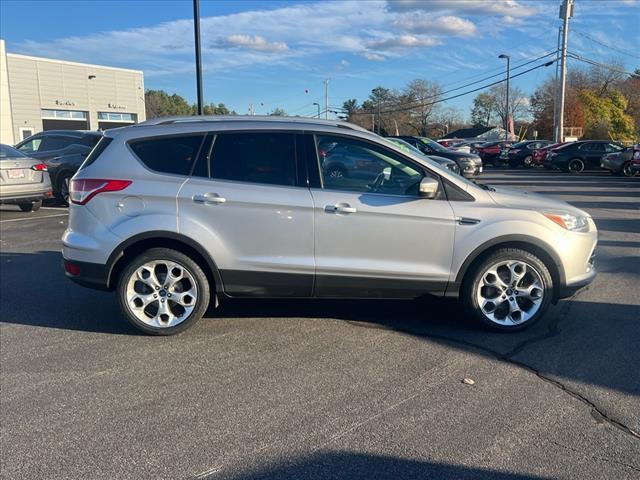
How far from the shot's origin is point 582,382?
4023 millimetres

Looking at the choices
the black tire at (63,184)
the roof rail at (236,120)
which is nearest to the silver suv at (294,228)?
the roof rail at (236,120)

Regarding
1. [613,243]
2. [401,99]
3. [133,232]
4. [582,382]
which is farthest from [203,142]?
[401,99]

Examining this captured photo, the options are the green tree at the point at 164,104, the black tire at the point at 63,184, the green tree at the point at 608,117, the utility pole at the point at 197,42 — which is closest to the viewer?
the utility pole at the point at 197,42

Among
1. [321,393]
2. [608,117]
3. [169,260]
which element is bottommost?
[321,393]

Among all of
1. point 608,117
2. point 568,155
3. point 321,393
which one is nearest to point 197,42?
point 321,393

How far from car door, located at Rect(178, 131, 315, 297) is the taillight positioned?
54 cm

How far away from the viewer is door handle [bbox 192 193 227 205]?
4.82m

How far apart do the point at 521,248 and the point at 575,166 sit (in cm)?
2474

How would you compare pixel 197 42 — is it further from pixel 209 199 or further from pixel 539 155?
pixel 539 155

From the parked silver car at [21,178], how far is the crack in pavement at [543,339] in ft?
31.1

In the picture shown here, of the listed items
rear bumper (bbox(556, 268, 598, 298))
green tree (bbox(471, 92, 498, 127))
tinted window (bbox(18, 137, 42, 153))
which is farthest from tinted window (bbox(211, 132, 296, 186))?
green tree (bbox(471, 92, 498, 127))

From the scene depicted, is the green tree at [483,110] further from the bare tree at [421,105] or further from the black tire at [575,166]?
the black tire at [575,166]

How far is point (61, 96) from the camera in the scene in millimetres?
53469

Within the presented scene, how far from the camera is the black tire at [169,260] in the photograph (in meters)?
4.89
